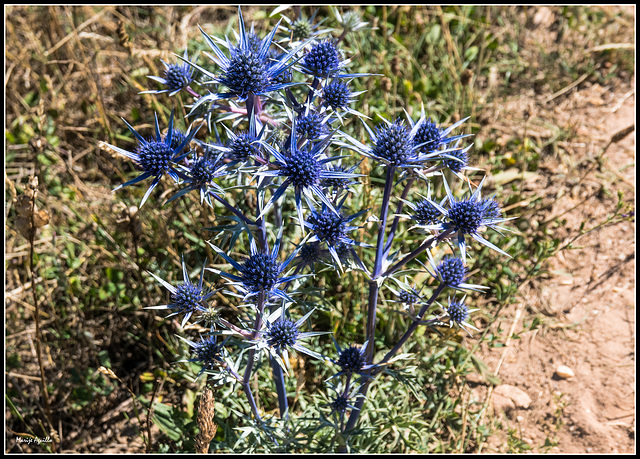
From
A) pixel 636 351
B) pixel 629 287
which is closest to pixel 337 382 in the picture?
pixel 636 351

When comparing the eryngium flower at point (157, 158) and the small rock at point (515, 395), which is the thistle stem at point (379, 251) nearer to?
the eryngium flower at point (157, 158)

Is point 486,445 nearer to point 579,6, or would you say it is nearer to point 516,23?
point 516,23

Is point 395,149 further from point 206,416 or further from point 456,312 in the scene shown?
point 206,416

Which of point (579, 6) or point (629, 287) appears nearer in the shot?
point (629, 287)

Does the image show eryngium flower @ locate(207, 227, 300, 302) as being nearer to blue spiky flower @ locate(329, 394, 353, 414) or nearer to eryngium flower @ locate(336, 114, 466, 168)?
eryngium flower @ locate(336, 114, 466, 168)

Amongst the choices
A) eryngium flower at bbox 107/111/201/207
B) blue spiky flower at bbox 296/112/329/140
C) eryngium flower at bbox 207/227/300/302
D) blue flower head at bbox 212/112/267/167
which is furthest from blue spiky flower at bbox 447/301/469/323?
eryngium flower at bbox 107/111/201/207

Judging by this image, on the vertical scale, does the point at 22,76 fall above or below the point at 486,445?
above
